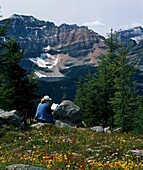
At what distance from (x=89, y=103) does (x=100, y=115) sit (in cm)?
265

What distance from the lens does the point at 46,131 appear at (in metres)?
18.4

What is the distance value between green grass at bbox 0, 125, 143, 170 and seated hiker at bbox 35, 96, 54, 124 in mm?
2623

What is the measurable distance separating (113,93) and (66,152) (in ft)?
135

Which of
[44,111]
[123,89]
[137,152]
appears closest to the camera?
[137,152]

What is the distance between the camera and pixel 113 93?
5312cm

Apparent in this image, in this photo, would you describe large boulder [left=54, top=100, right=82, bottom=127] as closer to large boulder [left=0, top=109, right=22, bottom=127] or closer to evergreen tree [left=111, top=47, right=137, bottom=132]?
large boulder [left=0, top=109, right=22, bottom=127]

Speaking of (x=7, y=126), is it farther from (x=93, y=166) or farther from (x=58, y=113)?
(x=58, y=113)

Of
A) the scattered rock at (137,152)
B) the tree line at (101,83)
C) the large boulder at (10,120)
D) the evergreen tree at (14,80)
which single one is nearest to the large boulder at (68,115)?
the tree line at (101,83)

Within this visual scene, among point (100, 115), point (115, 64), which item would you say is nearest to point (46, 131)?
point (115, 64)

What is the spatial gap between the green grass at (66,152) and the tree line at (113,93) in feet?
91.0

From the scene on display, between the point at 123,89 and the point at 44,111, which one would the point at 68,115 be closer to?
the point at 44,111

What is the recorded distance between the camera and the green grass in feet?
32.0

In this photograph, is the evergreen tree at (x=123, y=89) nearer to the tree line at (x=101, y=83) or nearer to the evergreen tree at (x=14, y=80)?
the tree line at (x=101, y=83)

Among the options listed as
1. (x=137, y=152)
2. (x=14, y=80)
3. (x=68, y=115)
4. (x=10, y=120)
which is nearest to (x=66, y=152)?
(x=137, y=152)
